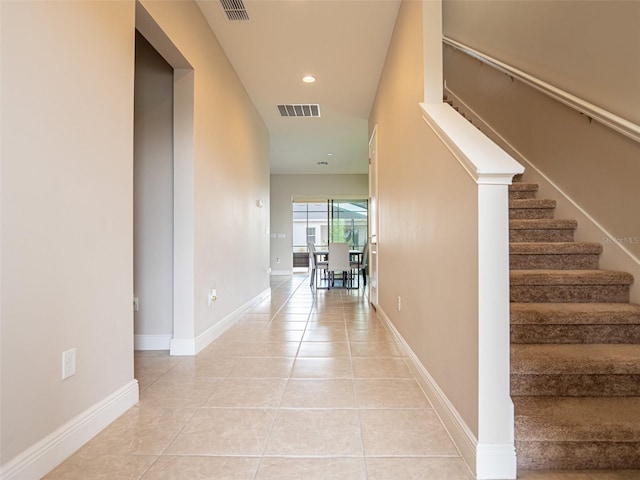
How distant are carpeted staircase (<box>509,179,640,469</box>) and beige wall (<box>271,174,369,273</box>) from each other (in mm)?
7366

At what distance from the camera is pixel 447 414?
5.26 feet

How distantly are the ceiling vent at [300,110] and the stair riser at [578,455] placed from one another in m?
4.64

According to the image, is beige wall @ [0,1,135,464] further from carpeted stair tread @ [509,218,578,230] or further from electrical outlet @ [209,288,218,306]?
carpeted stair tread @ [509,218,578,230]

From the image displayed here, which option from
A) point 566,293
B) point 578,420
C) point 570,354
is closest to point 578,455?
point 578,420

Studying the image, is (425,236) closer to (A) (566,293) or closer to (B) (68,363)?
(A) (566,293)

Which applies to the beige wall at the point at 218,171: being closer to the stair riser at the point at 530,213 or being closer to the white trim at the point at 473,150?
the white trim at the point at 473,150

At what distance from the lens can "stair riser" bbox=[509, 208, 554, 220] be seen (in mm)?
2725

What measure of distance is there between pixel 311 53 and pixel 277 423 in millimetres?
3430

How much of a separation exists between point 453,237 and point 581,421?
2.86ft

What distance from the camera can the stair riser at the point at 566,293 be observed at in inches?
79.8

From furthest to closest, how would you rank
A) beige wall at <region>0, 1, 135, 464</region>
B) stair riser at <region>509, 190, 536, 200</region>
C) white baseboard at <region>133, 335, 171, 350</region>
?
stair riser at <region>509, 190, 536, 200</region>, white baseboard at <region>133, 335, 171, 350</region>, beige wall at <region>0, 1, 135, 464</region>

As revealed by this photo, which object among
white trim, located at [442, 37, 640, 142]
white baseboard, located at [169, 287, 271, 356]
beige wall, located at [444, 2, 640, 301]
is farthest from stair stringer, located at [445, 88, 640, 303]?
white baseboard, located at [169, 287, 271, 356]

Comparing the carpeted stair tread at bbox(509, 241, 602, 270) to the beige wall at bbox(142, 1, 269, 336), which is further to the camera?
the beige wall at bbox(142, 1, 269, 336)

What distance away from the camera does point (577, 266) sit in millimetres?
2273
